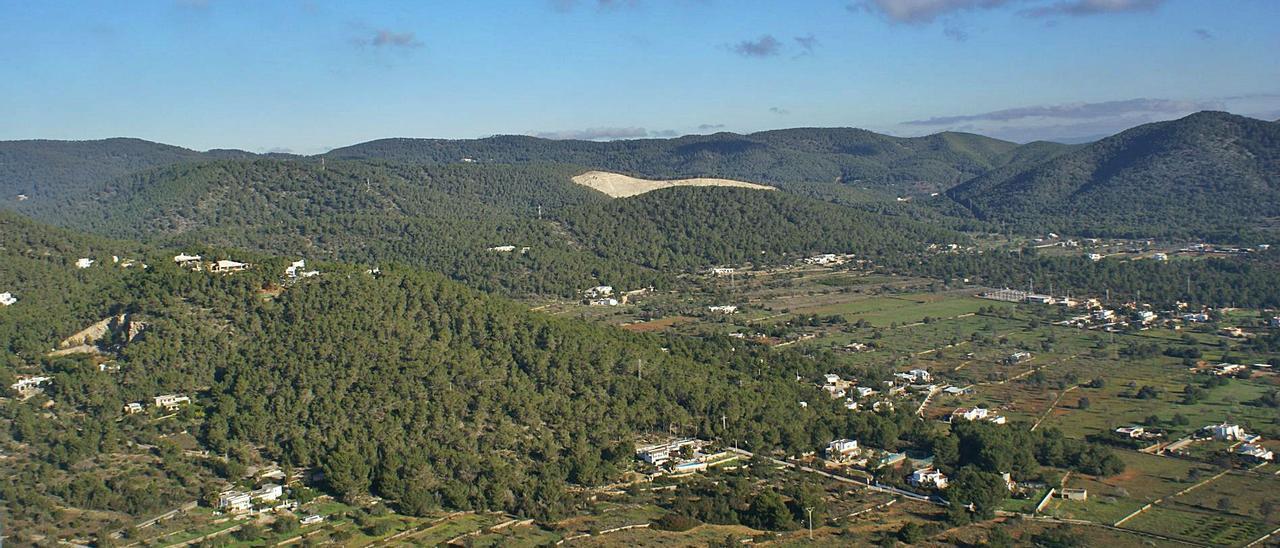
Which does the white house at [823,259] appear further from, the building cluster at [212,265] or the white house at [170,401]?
the white house at [170,401]

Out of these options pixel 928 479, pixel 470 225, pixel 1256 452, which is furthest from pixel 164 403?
pixel 470 225

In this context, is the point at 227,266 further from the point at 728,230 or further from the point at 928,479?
the point at 728,230

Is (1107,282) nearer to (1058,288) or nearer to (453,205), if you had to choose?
(1058,288)

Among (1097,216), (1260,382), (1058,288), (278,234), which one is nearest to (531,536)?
(1260,382)

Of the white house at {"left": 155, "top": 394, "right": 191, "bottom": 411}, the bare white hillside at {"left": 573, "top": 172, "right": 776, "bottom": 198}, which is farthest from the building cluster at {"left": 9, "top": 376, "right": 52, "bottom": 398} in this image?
the bare white hillside at {"left": 573, "top": 172, "right": 776, "bottom": 198}

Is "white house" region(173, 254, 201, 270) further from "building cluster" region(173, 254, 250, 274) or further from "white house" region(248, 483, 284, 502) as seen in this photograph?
"white house" region(248, 483, 284, 502)
